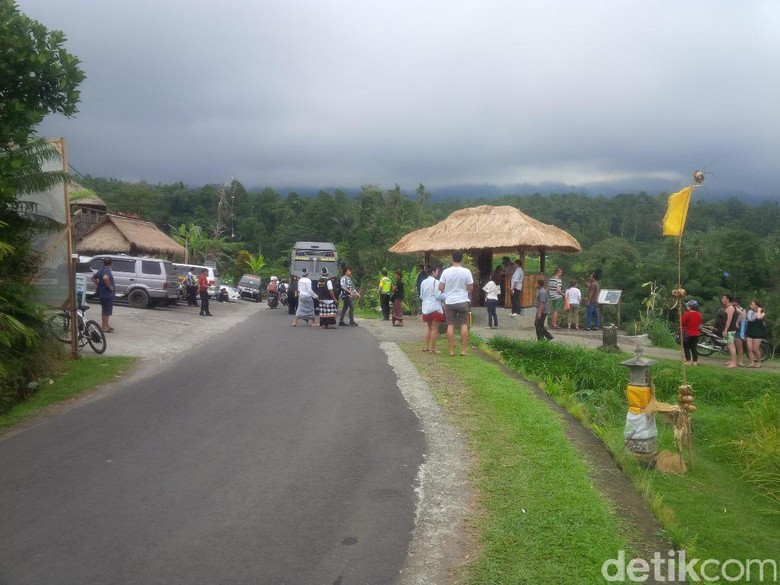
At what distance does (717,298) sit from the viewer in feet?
103

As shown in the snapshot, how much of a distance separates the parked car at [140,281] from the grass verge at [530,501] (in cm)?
1749

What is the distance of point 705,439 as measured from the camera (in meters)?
10.9

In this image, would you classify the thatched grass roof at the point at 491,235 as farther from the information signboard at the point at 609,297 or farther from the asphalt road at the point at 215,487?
the asphalt road at the point at 215,487

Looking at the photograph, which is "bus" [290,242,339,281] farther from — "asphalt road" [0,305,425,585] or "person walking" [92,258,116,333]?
"asphalt road" [0,305,425,585]

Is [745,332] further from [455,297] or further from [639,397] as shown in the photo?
[639,397]

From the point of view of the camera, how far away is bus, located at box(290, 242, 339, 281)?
2967cm

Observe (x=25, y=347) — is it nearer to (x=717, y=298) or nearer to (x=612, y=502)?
(x=612, y=502)

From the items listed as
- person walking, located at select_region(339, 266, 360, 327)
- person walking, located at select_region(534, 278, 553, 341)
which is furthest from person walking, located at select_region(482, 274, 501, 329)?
person walking, located at select_region(339, 266, 360, 327)

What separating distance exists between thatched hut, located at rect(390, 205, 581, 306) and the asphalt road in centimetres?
1108

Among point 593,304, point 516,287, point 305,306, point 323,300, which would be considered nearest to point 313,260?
point 305,306

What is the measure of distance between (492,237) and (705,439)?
35.0 ft

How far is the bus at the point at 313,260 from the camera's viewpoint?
29672 mm

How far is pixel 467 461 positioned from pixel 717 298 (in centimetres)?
2850

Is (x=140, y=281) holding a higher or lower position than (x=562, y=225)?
lower
